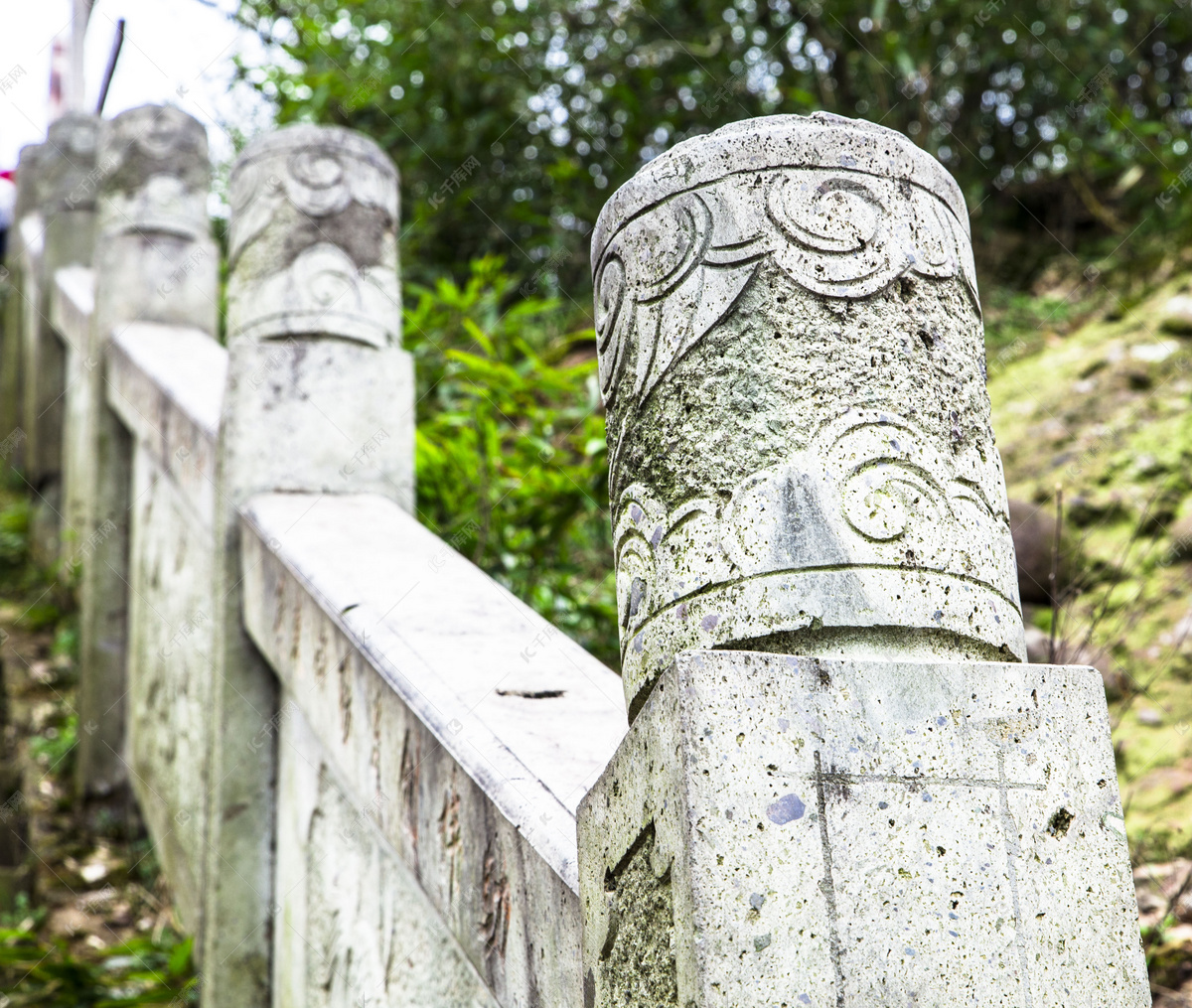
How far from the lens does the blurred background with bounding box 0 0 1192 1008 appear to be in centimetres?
397

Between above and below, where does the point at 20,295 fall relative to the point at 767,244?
above

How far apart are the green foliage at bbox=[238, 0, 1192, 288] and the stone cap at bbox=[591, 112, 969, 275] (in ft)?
14.9

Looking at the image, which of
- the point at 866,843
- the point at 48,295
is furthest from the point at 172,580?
the point at 48,295

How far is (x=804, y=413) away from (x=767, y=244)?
0.21m

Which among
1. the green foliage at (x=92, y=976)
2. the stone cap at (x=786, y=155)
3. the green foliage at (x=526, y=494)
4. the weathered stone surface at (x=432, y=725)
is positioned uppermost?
the green foliage at (x=526, y=494)

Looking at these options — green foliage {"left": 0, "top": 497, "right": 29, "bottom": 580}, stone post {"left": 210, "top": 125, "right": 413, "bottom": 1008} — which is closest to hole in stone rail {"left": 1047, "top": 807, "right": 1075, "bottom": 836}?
stone post {"left": 210, "top": 125, "right": 413, "bottom": 1008}

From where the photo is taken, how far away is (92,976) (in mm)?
3602

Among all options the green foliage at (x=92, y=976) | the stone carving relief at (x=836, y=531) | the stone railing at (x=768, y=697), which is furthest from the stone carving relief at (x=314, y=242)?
the stone carving relief at (x=836, y=531)

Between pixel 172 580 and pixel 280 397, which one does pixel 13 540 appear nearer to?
pixel 172 580

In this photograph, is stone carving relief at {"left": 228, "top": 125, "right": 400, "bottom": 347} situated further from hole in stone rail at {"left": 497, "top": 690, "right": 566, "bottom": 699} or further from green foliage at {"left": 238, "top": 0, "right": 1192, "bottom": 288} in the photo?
green foliage at {"left": 238, "top": 0, "right": 1192, "bottom": 288}

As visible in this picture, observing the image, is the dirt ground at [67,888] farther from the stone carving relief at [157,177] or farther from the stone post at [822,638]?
the stone post at [822,638]

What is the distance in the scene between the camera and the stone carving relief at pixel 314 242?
355 cm

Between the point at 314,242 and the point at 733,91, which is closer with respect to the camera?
the point at 314,242

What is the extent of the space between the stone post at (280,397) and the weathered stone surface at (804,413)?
6.76 ft
